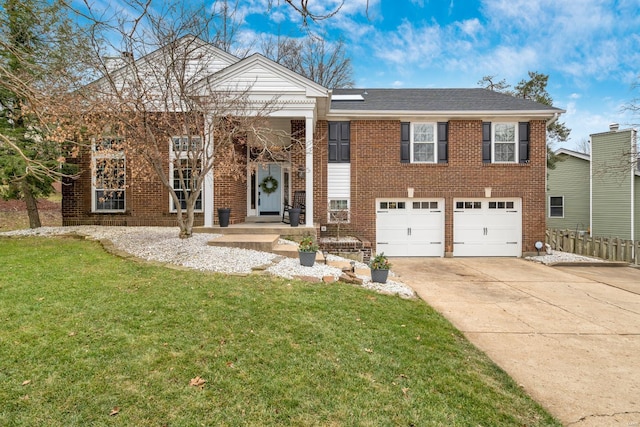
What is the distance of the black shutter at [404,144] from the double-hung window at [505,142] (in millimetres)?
3174

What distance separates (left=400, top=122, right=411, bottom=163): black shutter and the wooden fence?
7.28 metres

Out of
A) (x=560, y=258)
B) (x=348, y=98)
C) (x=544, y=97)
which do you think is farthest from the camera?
(x=544, y=97)

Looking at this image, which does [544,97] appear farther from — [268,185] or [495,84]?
[268,185]

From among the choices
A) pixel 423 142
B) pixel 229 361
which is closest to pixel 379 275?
pixel 229 361

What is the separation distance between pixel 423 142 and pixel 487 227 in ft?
13.0

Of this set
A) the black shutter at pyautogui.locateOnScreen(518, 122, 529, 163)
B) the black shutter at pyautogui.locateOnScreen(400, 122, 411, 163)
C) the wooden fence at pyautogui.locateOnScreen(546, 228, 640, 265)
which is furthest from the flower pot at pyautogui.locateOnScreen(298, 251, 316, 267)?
the wooden fence at pyautogui.locateOnScreen(546, 228, 640, 265)

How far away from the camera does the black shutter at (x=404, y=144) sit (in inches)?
470

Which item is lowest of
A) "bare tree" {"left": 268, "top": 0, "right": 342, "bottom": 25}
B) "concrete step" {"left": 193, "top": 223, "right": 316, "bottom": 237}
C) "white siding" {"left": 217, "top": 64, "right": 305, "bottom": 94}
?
"concrete step" {"left": 193, "top": 223, "right": 316, "bottom": 237}

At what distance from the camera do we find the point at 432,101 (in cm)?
1264

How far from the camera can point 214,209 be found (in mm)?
10266

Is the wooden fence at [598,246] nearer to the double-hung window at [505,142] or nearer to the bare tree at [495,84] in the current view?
the double-hung window at [505,142]

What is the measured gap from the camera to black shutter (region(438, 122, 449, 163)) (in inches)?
474

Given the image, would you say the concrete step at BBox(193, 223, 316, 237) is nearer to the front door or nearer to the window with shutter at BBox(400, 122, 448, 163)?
the front door

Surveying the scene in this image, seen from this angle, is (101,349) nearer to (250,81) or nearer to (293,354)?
(293,354)
